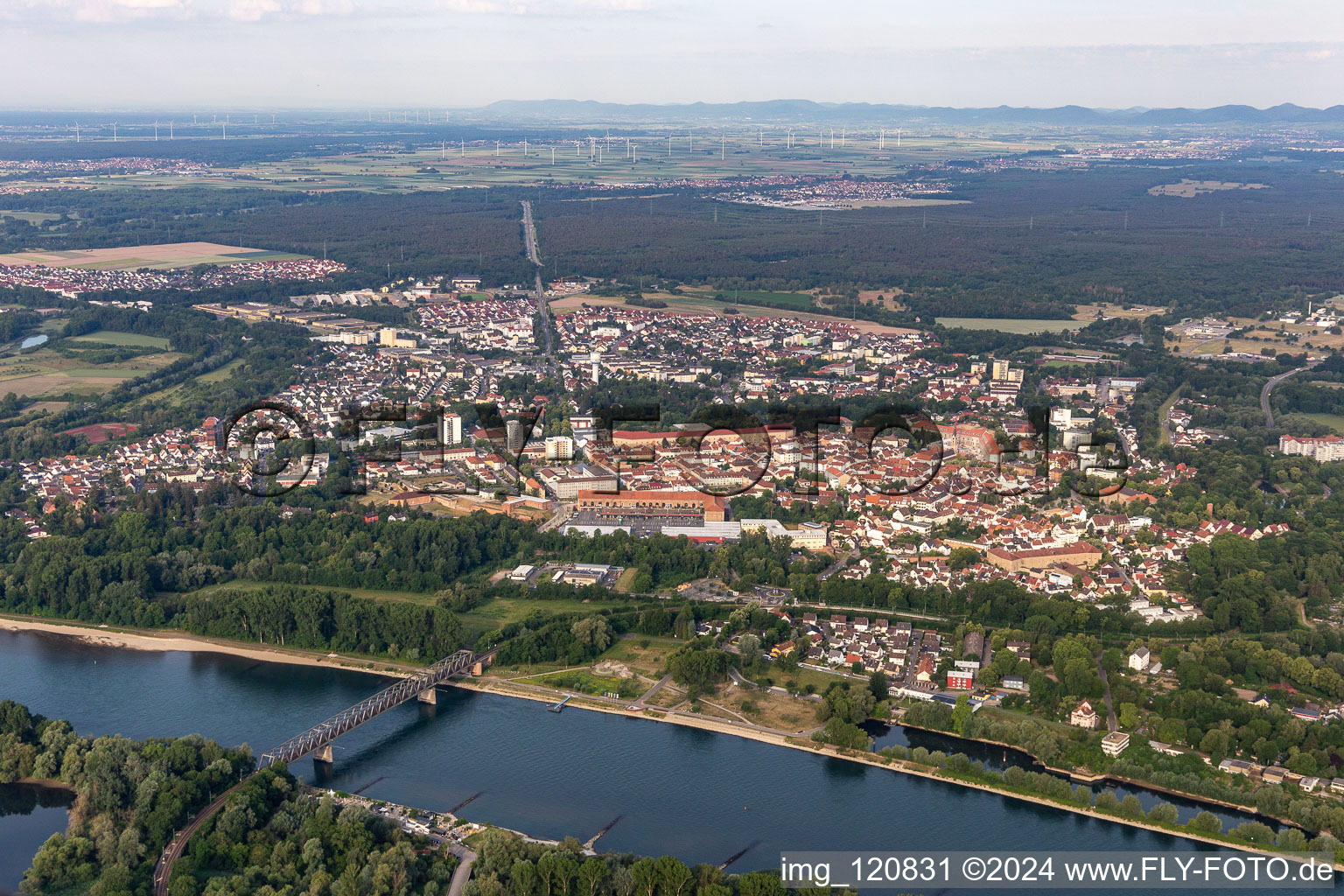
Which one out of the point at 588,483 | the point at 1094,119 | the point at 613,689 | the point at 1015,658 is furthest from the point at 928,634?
the point at 1094,119

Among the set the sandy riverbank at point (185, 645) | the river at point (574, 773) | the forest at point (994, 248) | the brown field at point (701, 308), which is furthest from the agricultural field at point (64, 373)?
the forest at point (994, 248)

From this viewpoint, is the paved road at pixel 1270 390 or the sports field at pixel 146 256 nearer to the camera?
the paved road at pixel 1270 390

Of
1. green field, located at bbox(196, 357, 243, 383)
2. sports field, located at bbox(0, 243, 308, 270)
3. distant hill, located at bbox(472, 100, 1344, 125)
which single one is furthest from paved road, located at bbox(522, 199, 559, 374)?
distant hill, located at bbox(472, 100, 1344, 125)

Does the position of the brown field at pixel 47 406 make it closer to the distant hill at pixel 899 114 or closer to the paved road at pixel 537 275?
the paved road at pixel 537 275

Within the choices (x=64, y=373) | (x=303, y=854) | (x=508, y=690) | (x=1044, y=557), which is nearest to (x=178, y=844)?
(x=303, y=854)

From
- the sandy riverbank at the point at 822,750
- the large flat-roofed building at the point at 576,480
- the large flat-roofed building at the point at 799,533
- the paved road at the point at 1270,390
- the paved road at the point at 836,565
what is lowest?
the sandy riverbank at the point at 822,750
